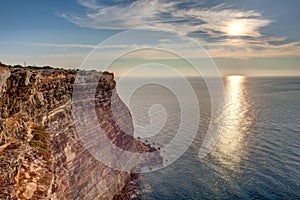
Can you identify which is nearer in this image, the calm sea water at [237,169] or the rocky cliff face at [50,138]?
the rocky cliff face at [50,138]

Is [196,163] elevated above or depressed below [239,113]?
below

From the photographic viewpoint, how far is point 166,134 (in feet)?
287

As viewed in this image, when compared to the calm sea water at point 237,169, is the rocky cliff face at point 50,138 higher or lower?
higher

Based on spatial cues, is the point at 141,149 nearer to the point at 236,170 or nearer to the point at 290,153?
the point at 236,170

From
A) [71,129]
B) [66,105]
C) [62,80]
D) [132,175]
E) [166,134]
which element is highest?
[62,80]

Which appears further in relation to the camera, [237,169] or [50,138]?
[237,169]

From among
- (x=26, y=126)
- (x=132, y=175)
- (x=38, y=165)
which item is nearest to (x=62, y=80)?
(x=26, y=126)

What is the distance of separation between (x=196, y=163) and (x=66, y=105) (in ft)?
112

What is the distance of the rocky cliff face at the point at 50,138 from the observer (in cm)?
2292

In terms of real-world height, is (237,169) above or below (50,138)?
below

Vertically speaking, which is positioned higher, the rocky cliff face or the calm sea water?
the rocky cliff face

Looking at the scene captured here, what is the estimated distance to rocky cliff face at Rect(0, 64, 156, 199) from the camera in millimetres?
22922

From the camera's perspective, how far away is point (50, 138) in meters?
33.9

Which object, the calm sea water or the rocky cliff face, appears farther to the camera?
the calm sea water
